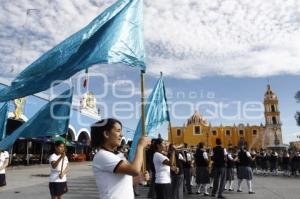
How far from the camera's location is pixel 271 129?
258 ft

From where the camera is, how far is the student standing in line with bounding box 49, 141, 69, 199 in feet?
23.8

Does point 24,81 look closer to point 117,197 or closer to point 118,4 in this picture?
point 118,4

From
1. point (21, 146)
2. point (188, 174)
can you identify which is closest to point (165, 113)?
point (188, 174)

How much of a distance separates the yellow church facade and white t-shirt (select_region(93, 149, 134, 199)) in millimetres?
74871

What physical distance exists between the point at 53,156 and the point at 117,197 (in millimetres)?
4675

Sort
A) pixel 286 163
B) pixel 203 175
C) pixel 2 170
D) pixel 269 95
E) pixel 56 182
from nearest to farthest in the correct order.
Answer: pixel 56 182, pixel 2 170, pixel 203 175, pixel 286 163, pixel 269 95

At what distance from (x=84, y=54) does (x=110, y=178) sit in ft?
10.1

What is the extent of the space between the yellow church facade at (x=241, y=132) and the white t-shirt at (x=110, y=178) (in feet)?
246

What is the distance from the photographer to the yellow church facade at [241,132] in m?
77.9

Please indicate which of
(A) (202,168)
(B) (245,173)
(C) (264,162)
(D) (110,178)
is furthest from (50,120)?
(C) (264,162)

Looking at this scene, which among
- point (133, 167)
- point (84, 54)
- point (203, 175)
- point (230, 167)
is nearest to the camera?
point (133, 167)

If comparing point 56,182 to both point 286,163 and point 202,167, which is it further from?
point 286,163

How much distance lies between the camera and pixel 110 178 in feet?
10.3

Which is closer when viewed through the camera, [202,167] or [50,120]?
[50,120]
